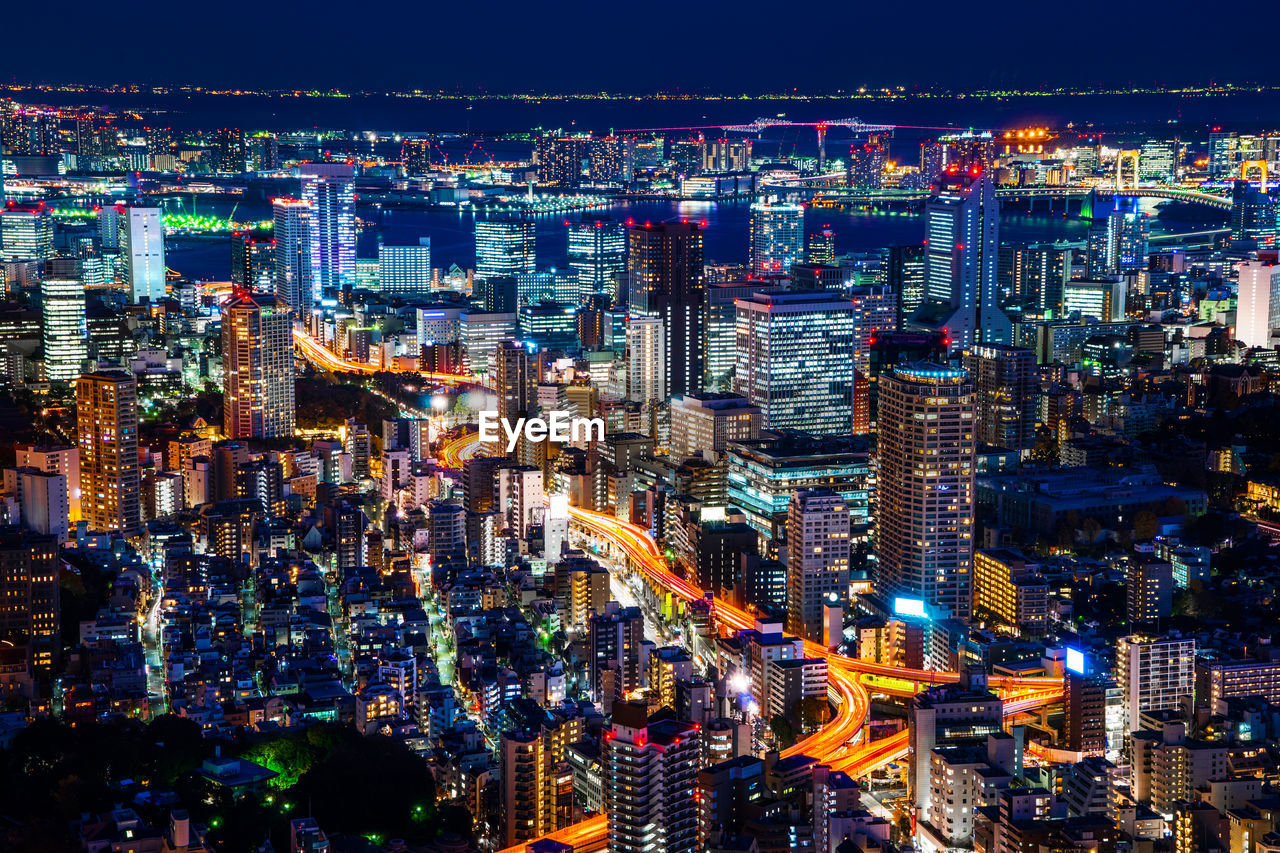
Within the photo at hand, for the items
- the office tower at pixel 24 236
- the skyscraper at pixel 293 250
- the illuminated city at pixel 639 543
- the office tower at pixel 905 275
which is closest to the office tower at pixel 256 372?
the illuminated city at pixel 639 543

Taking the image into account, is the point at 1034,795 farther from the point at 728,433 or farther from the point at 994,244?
the point at 994,244

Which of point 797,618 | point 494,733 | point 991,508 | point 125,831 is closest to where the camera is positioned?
point 125,831

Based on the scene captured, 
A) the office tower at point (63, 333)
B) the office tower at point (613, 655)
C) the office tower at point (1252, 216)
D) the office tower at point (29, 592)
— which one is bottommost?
the office tower at point (613, 655)

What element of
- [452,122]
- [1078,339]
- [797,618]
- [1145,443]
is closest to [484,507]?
[797,618]

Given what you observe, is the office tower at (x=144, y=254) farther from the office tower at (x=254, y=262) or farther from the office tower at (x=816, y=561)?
the office tower at (x=816, y=561)

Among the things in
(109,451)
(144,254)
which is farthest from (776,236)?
(109,451)

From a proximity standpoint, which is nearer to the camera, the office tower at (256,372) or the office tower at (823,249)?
the office tower at (256,372)

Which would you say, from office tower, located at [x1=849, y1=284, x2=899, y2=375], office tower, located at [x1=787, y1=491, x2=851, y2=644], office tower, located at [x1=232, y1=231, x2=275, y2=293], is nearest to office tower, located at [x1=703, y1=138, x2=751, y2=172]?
office tower, located at [x1=232, y1=231, x2=275, y2=293]
